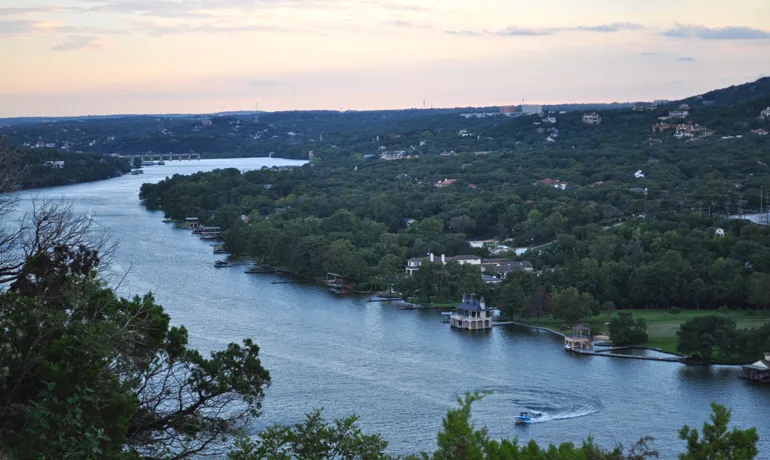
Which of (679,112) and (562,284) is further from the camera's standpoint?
(679,112)

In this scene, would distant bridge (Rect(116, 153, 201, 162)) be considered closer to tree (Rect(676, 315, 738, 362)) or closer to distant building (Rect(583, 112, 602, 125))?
distant building (Rect(583, 112, 602, 125))

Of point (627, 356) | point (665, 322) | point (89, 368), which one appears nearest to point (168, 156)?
point (665, 322)

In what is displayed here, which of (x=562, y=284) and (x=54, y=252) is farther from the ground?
(x=54, y=252)

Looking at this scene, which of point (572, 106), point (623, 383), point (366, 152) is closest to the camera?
point (623, 383)

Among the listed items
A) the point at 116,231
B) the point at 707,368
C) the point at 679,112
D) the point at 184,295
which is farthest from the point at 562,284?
the point at 679,112

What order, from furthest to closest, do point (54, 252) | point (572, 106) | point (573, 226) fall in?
point (572, 106) → point (573, 226) → point (54, 252)

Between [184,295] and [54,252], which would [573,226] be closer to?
[184,295]

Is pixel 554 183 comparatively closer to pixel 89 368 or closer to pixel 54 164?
pixel 54 164

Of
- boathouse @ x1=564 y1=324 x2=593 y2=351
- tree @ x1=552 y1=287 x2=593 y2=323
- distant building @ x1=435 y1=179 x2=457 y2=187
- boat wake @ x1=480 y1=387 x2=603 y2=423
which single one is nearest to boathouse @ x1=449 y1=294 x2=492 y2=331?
tree @ x1=552 y1=287 x2=593 y2=323
